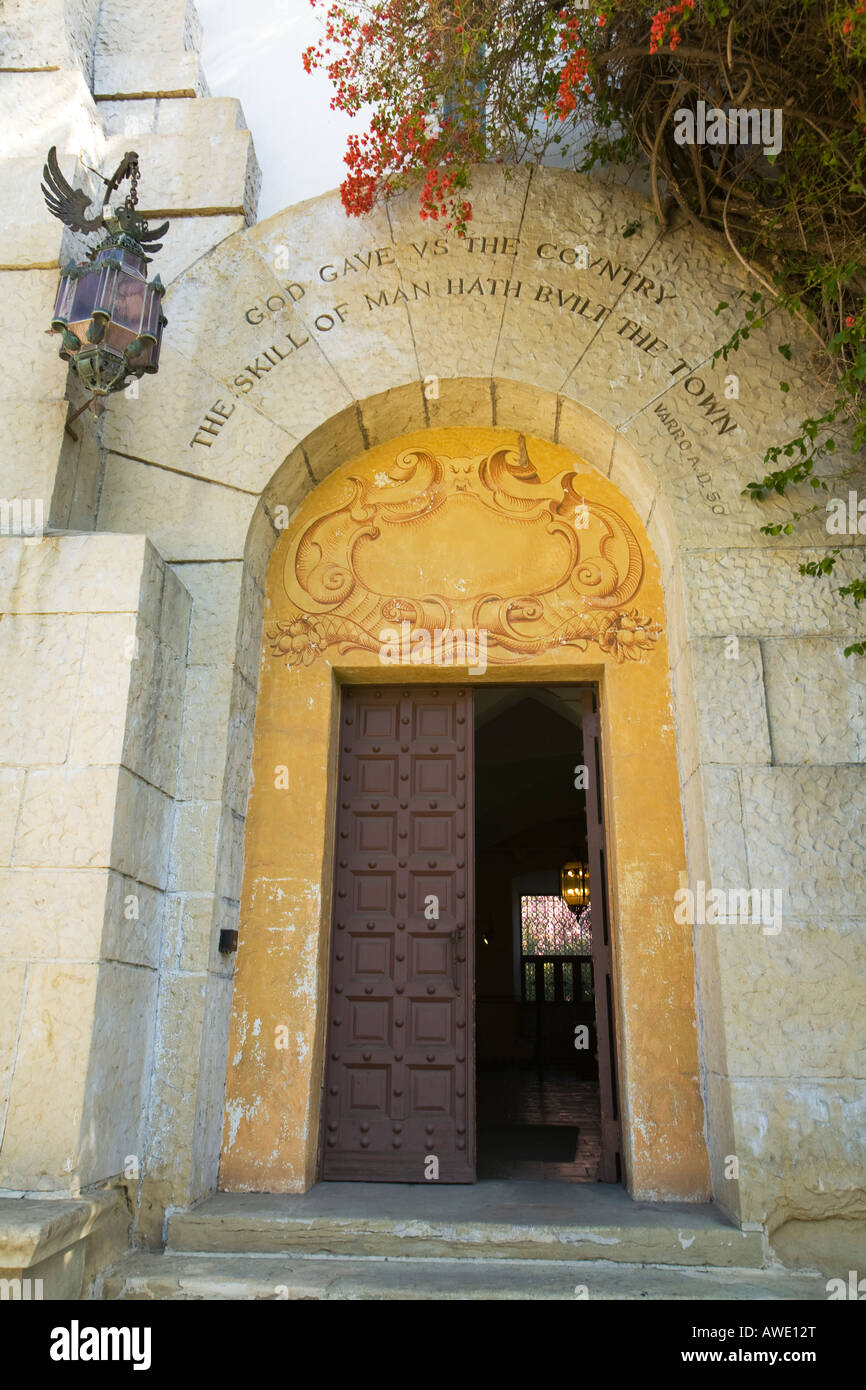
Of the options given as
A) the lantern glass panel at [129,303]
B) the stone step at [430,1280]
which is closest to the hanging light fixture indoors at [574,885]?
the stone step at [430,1280]

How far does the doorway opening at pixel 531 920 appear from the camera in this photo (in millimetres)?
8703

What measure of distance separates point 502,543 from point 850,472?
5.01 feet

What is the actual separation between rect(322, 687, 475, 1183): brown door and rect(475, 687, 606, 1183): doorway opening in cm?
241

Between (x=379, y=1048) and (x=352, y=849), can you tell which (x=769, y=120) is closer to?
(x=352, y=849)

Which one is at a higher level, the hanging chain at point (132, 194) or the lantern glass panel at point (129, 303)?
the hanging chain at point (132, 194)

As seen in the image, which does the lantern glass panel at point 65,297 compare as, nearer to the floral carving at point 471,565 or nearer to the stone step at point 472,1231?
the floral carving at point 471,565

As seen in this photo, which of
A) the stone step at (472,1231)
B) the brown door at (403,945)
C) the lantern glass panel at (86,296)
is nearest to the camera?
the stone step at (472,1231)

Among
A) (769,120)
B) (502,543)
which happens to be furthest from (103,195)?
(769,120)

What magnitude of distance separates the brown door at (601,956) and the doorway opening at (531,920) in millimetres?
2388

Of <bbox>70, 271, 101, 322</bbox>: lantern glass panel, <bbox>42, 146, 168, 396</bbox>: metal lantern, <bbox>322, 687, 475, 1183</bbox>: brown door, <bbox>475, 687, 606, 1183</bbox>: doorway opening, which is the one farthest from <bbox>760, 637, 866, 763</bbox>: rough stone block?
<bbox>475, 687, 606, 1183</bbox>: doorway opening

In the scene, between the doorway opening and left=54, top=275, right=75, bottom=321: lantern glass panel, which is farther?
the doorway opening

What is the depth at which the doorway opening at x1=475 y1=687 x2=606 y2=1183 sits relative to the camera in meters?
8.70

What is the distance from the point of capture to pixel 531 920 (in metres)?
12.7

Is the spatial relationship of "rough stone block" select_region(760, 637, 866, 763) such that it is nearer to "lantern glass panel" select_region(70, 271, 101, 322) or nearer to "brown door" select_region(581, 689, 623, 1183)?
"brown door" select_region(581, 689, 623, 1183)
